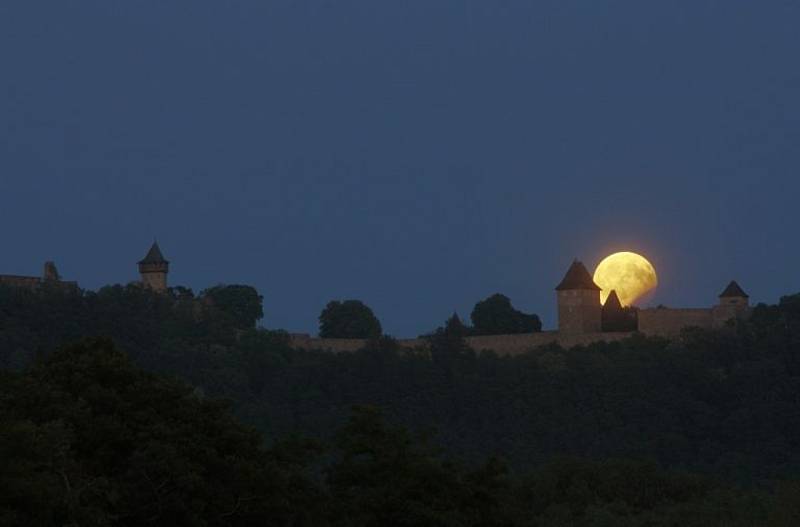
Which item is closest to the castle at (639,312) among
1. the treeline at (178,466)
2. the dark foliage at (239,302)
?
the dark foliage at (239,302)

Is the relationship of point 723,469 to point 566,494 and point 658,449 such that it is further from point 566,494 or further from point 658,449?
point 566,494

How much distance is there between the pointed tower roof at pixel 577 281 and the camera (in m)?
88.1

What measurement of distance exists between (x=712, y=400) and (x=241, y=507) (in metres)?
57.4

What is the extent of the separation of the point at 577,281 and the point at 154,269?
59.4 feet

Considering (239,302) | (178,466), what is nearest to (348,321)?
(239,302)

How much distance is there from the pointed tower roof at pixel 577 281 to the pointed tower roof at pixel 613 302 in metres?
0.94

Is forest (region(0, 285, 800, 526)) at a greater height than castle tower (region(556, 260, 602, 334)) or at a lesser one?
lesser

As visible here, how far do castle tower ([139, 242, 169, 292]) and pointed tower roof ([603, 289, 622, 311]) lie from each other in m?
18.1

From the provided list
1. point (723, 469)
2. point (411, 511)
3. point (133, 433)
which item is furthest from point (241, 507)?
point (723, 469)

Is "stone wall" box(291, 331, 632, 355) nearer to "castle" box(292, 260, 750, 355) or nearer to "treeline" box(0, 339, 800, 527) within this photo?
"castle" box(292, 260, 750, 355)

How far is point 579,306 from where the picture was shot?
8781cm

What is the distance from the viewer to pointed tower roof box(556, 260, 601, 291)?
88.1m

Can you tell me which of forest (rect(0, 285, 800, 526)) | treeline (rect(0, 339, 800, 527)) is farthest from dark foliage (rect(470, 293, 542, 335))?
treeline (rect(0, 339, 800, 527))

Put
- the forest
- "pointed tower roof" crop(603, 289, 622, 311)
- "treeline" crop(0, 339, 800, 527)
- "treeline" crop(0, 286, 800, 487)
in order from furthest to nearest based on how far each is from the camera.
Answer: "pointed tower roof" crop(603, 289, 622, 311) < "treeline" crop(0, 286, 800, 487) < the forest < "treeline" crop(0, 339, 800, 527)
